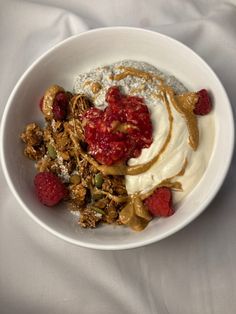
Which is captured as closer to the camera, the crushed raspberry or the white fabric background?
the crushed raspberry

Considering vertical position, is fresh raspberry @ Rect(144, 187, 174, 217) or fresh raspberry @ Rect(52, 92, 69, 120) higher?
fresh raspberry @ Rect(52, 92, 69, 120)

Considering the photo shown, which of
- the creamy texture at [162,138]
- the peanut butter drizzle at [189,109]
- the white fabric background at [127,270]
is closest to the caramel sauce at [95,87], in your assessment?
the creamy texture at [162,138]

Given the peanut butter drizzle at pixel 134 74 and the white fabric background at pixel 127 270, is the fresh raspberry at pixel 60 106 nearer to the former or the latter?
the peanut butter drizzle at pixel 134 74

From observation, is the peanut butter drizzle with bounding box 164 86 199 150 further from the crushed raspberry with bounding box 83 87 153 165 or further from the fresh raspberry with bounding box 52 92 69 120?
the fresh raspberry with bounding box 52 92 69 120

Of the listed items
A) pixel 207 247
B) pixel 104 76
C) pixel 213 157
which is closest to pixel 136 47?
pixel 104 76

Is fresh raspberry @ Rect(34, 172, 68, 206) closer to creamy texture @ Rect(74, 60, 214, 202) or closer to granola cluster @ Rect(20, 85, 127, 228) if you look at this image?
granola cluster @ Rect(20, 85, 127, 228)

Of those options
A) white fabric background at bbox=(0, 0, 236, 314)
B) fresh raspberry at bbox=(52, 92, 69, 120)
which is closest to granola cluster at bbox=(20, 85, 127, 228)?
fresh raspberry at bbox=(52, 92, 69, 120)

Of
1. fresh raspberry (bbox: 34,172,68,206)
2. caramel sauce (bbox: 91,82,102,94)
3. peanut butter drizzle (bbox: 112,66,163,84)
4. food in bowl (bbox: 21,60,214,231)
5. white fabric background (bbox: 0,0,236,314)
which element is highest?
peanut butter drizzle (bbox: 112,66,163,84)
